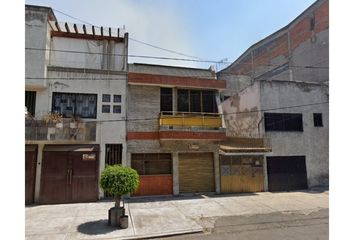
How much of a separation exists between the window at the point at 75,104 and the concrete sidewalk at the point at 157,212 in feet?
16.1

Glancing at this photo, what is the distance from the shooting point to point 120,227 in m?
8.70

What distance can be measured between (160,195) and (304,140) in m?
10.8

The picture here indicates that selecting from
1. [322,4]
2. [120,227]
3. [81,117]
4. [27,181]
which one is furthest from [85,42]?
[322,4]

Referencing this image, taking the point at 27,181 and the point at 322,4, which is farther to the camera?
the point at 322,4

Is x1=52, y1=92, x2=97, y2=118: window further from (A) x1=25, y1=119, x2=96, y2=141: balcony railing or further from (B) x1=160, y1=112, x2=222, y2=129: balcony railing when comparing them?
(B) x1=160, y1=112, x2=222, y2=129: balcony railing

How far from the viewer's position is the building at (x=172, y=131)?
1452 cm

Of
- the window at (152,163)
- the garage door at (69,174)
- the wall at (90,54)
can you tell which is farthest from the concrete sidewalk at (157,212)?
the wall at (90,54)

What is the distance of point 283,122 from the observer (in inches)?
680

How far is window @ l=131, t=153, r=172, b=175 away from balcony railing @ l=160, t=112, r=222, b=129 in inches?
80.0

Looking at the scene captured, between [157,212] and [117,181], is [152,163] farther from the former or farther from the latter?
[117,181]

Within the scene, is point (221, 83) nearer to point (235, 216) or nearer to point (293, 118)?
point (293, 118)

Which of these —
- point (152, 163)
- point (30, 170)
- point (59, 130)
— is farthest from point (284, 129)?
point (30, 170)

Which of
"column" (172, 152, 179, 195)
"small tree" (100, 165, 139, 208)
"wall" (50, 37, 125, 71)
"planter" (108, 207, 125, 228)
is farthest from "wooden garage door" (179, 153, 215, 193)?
"wall" (50, 37, 125, 71)

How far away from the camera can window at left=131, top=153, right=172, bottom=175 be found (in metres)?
14.5
